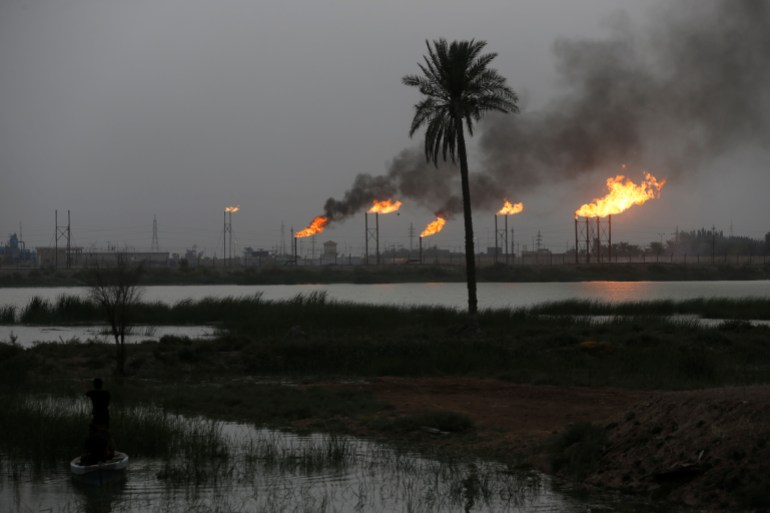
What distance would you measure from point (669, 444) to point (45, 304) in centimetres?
4854

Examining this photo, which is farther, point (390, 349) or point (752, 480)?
point (390, 349)

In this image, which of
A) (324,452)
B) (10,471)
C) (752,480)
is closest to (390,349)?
(324,452)

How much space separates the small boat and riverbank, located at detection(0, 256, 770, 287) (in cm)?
12129

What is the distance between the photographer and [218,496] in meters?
14.5

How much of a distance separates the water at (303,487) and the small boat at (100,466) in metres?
0.17

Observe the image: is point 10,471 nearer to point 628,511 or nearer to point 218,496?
point 218,496

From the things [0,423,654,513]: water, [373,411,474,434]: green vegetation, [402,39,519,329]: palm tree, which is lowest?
[0,423,654,513]: water

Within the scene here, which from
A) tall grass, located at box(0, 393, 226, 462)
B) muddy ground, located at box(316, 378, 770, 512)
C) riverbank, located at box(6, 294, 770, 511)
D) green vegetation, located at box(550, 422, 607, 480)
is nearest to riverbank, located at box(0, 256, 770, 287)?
riverbank, located at box(6, 294, 770, 511)

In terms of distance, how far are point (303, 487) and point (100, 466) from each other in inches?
136

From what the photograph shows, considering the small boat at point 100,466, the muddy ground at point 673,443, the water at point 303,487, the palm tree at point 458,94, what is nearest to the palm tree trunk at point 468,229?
the palm tree at point 458,94

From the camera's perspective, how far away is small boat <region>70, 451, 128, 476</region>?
15227 mm

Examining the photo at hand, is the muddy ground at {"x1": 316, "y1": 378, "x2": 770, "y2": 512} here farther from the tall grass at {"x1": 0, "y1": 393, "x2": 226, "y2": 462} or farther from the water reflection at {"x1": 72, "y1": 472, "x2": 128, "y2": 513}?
the water reflection at {"x1": 72, "y1": 472, "x2": 128, "y2": 513}

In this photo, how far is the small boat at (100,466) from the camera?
15.2m

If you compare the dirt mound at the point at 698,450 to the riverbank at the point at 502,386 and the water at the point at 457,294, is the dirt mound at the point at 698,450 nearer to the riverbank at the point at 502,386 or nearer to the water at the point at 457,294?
the riverbank at the point at 502,386
